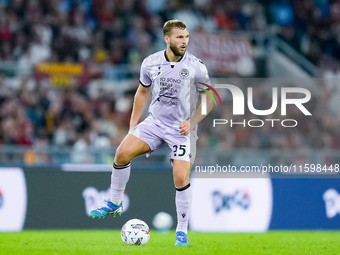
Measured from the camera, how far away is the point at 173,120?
A: 832 centimetres

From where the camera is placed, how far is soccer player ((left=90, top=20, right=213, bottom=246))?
26.6 feet

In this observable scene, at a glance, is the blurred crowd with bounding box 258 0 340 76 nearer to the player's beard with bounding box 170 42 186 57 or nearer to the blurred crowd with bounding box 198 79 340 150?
the blurred crowd with bounding box 198 79 340 150

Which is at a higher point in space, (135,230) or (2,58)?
(2,58)

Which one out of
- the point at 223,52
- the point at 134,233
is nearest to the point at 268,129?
the point at 223,52

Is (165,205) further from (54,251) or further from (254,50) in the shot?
(254,50)

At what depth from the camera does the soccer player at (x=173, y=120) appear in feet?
26.6

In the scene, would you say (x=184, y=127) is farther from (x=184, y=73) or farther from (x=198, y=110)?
(x=184, y=73)

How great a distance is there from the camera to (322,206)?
12.0 metres

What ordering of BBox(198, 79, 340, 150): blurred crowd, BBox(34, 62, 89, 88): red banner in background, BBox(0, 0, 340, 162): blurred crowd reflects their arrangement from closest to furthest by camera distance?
BBox(198, 79, 340, 150): blurred crowd
BBox(0, 0, 340, 162): blurred crowd
BBox(34, 62, 89, 88): red banner in background

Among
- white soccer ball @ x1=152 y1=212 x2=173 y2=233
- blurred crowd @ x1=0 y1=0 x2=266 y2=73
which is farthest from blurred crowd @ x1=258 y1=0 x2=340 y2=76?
white soccer ball @ x1=152 y1=212 x2=173 y2=233

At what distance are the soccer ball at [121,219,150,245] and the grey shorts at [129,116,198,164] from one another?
81 centimetres

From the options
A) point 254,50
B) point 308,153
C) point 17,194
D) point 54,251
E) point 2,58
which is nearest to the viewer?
point 54,251

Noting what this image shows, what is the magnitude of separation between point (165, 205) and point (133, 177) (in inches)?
26.2

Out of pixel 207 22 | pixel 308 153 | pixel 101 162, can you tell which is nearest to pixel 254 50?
pixel 207 22
